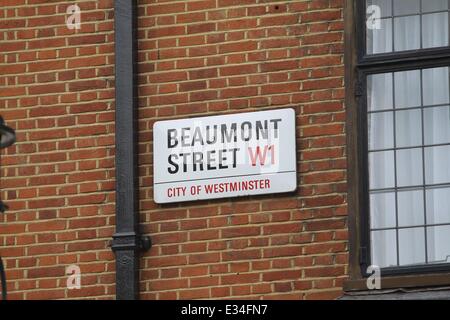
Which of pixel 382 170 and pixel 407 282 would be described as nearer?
pixel 407 282

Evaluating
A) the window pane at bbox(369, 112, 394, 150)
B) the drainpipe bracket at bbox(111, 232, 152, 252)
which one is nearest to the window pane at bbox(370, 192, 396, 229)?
the window pane at bbox(369, 112, 394, 150)

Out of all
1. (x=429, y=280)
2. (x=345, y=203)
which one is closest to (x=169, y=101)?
(x=345, y=203)

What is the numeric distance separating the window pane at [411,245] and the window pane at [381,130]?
67cm

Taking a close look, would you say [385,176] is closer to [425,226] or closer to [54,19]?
[425,226]

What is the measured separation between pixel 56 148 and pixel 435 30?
298 centimetres

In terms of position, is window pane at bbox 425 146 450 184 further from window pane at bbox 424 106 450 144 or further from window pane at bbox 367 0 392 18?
window pane at bbox 367 0 392 18

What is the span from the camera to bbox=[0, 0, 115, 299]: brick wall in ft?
43.5

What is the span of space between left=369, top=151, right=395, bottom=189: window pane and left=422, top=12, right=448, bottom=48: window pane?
87 centimetres

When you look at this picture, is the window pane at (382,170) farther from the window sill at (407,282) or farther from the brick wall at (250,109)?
the window sill at (407,282)

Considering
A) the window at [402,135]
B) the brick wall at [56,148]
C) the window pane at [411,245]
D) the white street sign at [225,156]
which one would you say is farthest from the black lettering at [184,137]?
the window pane at [411,245]

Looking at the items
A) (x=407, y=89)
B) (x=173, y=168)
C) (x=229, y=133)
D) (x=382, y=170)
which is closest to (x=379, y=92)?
(x=407, y=89)

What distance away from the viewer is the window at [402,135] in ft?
41.8

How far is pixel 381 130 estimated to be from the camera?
13.0 m

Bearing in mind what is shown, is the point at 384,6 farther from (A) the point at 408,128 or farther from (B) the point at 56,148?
(B) the point at 56,148
